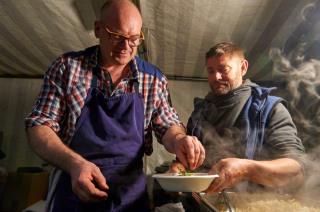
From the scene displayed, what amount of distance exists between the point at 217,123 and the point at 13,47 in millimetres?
3310

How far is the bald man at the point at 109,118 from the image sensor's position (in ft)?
4.64

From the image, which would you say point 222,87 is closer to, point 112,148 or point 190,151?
point 190,151

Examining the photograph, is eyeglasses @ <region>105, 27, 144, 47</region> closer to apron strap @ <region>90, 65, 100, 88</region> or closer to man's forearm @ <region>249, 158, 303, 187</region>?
apron strap @ <region>90, 65, 100, 88</region>

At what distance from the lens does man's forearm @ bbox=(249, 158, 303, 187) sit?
69.7 inches

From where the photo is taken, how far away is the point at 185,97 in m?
5.27

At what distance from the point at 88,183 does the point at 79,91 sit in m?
0.60

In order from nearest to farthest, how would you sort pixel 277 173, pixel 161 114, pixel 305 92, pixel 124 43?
1. pixel 124 43
2. pixel 161 114
3. pixel 277 173
4. pixel 305 92

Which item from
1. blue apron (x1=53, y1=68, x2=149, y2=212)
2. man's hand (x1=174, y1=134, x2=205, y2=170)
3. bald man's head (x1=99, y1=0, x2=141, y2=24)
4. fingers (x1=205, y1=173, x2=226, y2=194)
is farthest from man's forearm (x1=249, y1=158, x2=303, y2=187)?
bald man's head (x1=99, y1=0, x2=141, y2=24)

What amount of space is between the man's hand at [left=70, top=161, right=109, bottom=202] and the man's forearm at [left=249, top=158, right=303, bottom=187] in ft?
3.17

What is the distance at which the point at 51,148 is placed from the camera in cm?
126

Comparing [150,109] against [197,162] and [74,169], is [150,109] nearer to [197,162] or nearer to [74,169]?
[197,162]

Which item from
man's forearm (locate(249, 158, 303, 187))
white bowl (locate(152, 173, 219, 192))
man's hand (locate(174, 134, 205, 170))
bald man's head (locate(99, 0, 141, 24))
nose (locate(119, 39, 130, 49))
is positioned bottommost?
man's forearm (locate(249, 158, 303, 187))

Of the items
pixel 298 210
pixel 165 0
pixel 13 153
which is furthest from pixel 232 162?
pixel 13 153

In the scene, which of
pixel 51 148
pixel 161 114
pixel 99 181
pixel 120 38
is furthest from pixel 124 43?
pixel 99 181
